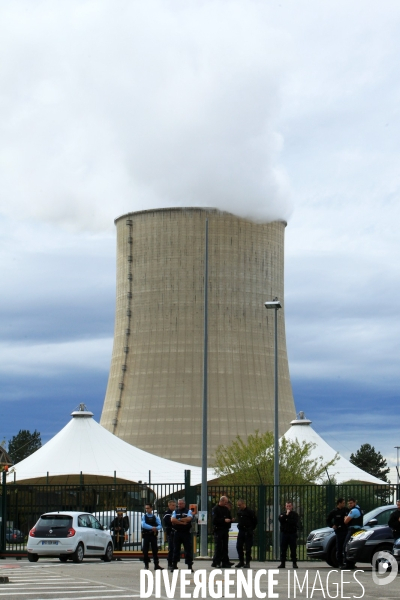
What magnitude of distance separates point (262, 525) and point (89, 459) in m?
21.9

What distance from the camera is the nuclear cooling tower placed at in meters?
49.0

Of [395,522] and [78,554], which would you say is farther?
[78,554]

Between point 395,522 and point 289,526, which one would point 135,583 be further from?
point 395,522

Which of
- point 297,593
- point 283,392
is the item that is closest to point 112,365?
point 283,392

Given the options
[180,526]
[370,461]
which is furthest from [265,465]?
[370,461]

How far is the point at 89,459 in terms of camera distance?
4319cm

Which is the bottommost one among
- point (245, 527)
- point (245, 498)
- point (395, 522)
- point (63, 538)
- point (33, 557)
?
point (33, 557)

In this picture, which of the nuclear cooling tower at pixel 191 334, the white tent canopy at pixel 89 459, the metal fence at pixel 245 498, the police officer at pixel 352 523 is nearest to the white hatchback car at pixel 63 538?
the metal fence at pixel 245 498

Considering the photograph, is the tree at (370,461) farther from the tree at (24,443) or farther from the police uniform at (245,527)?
the police uniform at (245,527)

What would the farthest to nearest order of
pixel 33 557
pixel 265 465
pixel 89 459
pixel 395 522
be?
1. pixel 89 459
2. pixel 265 465
3. pixel 33 557
4. pixel 395 522

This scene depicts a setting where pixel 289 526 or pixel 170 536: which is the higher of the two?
pixel 289 526

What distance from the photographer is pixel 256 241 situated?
167ft

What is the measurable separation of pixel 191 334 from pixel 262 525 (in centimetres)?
2793

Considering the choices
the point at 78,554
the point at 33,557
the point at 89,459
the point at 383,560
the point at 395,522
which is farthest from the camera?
the point at 89,459
